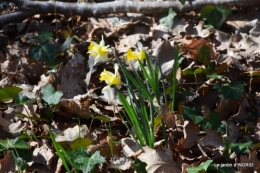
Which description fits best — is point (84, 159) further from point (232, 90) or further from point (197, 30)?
point (197, 30)

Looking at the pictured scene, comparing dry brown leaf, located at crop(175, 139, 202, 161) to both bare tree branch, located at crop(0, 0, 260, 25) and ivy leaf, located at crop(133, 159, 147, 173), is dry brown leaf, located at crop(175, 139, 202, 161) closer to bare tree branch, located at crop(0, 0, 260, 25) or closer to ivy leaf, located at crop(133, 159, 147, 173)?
ivy leaf, located at crop(133, 159, 147, 173)

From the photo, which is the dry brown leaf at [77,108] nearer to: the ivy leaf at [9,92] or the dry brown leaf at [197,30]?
the ivy leaf at [9,92]

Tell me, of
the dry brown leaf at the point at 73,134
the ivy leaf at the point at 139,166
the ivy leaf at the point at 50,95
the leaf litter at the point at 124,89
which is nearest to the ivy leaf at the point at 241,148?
the leaf litter at the point at 124,89

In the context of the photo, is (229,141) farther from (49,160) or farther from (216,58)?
(49,160)

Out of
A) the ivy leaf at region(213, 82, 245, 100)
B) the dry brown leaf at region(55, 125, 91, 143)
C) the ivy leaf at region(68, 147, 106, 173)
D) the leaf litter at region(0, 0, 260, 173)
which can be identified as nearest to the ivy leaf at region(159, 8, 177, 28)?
the leaf litter at region(0, 0, 260, 173)

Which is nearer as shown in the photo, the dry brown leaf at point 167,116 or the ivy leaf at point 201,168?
the ivy leaf at point 201,168

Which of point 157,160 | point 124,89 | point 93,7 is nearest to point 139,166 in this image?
point 157,160

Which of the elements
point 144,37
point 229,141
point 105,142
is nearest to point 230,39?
point 144,37
